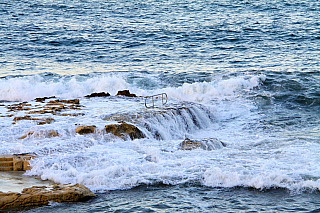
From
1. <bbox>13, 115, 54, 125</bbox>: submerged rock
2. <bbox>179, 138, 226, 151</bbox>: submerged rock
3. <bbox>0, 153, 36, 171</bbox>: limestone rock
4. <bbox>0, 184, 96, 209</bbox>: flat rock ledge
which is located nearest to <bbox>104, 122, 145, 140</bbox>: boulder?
<bbox>179, 138, 226, 151</bbox>: submerged rock

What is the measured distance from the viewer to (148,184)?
662 centimetres

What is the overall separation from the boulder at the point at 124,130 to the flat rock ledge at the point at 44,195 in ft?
9.14

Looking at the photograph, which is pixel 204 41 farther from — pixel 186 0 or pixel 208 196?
pixel 208 196

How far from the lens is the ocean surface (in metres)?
6.51

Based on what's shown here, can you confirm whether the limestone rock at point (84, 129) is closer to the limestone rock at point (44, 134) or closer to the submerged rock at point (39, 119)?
the limestone rock at point (44, 134)

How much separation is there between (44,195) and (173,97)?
9018 mm

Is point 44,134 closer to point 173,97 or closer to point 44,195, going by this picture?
point 44,195

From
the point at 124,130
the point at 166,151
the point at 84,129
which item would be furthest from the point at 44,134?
the point at 166,151

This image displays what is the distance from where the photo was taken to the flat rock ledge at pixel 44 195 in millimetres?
5578

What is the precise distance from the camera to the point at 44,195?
5.74 meters

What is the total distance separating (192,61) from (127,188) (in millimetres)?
13145

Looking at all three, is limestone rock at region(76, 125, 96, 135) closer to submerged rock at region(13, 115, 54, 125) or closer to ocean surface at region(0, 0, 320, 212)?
ocean surface at region(0, 0, 320, 212)

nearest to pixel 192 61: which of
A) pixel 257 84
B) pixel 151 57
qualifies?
pixel 151 57

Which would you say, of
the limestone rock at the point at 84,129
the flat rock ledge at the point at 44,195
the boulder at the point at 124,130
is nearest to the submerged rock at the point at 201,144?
the boulder at the point at 124,130
